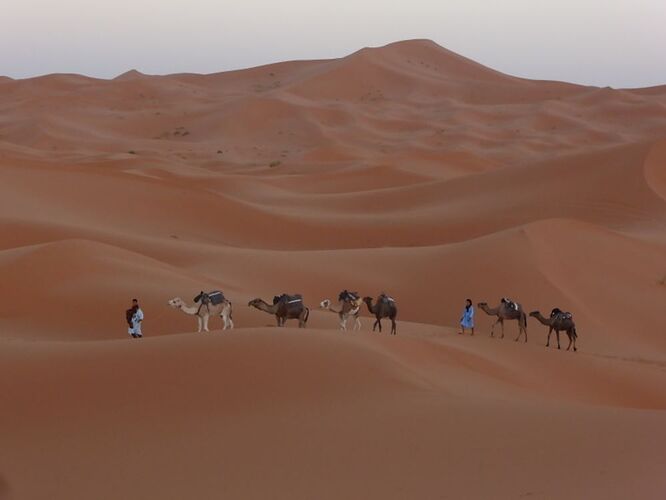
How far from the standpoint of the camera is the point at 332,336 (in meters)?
11.1

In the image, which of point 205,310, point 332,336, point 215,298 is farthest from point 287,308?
point 332,336

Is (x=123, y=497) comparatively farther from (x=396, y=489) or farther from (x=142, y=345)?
(x=142, y=345)

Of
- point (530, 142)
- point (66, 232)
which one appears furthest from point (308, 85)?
point (66, 232)

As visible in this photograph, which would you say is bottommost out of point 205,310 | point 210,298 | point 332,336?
point 332,336

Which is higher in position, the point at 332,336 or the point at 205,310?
the point at 205,310

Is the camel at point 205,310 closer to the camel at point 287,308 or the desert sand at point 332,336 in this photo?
the camel at point 287,308

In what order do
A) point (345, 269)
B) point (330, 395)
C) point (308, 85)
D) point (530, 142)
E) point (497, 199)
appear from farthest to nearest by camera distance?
point (308, 85), point (530, 142), point (497, 199), point (345, 269), point (330, 395)

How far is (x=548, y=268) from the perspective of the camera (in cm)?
2202

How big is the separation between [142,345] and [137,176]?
877 inches

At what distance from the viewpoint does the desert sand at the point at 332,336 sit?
8430 millimetres

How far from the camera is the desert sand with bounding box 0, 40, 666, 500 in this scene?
27.7ft

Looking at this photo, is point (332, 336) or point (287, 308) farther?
point (287, 308)

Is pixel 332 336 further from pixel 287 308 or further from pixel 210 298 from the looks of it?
pixel 210 298

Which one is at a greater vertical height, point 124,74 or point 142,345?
point 124,74
